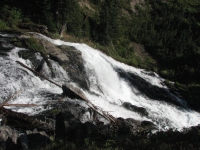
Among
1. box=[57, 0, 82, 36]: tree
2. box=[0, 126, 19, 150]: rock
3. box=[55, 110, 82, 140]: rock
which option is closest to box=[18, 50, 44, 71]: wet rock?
box=[55, 110, 82, 140]: rock

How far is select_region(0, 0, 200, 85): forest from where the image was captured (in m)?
29.3

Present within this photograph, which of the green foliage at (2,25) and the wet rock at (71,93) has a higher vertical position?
the green foliage at (2,25)

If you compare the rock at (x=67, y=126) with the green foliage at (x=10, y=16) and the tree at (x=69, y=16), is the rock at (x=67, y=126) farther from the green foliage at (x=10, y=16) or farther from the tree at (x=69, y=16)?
the tree at (x=69, y=16)

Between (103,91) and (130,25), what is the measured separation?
85.1 feet

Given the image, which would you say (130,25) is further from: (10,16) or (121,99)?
(121,99)

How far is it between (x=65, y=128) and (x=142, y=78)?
61.6 feet

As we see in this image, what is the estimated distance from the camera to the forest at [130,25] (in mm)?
29328

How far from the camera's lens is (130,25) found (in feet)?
143

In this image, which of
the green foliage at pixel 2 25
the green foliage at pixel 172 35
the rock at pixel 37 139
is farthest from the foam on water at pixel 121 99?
the green foliage at pixel 172 35

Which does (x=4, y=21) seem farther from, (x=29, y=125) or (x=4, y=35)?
(x=29, y=125)

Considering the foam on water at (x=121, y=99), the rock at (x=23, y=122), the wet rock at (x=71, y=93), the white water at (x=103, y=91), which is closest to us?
the rock at (x=23, y=122)

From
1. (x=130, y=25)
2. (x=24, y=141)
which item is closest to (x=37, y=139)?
(x=24, y=141)

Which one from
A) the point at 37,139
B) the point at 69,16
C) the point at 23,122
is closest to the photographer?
the point at 37,139

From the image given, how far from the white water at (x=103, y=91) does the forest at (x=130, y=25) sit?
738cm
